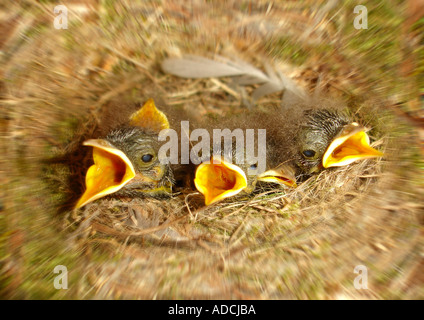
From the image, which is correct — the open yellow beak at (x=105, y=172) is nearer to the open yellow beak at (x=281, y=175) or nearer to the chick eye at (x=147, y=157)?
the chick eye at (x=147, y=157)

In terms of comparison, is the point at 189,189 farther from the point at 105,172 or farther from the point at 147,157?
the point at 105,172

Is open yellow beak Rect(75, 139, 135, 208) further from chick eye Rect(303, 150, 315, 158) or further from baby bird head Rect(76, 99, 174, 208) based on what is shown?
chick eye Rect(303, 150, 315, 158)

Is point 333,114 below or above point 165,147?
above

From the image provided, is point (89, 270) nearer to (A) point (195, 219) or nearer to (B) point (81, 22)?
(A) point (195, 219)

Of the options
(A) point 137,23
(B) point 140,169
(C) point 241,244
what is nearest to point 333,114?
(C) point 241,244

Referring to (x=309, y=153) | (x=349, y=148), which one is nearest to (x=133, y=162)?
(x=309, y=153)

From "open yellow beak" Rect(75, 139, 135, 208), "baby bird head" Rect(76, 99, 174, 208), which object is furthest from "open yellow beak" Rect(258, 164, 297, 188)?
"open yellow beak" Rect(75, 139, 135, 208)
